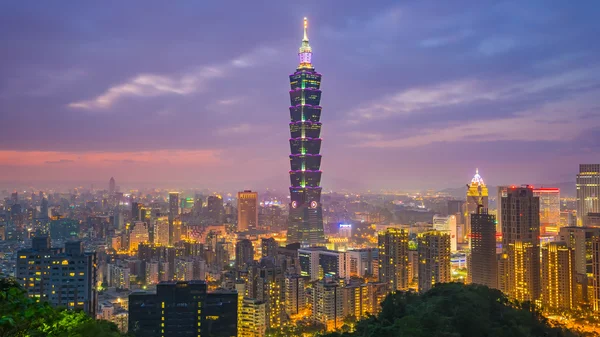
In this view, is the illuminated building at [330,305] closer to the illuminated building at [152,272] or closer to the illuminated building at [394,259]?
the illuminated building at [394,259]

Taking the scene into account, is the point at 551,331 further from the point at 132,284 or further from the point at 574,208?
the point at 574,208

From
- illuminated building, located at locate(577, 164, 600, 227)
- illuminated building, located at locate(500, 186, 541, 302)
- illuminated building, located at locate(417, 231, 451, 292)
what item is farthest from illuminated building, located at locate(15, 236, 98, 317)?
illuminated building, located at locate(577, 164, 600, 227)

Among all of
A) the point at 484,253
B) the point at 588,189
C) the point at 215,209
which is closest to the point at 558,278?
the point at 484,253

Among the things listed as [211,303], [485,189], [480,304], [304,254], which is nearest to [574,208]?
[485,189]

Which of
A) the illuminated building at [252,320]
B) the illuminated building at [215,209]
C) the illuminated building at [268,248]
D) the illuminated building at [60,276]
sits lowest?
the illuminated building at [252,320]

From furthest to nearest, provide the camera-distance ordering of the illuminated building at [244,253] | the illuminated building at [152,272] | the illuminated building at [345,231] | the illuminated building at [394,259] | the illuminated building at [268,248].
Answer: the illuminated building at [345,231] < the illuminated building at [268,248] < the illuminated building at [244,253] < the illuminated building at [152,272] < the illuminated building at [394,259]

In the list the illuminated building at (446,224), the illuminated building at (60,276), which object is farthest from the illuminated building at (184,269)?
the illuminated building at (446,224)

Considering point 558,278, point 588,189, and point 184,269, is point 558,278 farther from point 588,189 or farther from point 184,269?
point 588,189

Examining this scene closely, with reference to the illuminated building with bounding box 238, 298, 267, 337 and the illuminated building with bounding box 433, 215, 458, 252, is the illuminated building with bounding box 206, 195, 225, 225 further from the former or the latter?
the illuminated building with bounding box 238, 298, 267, 337
